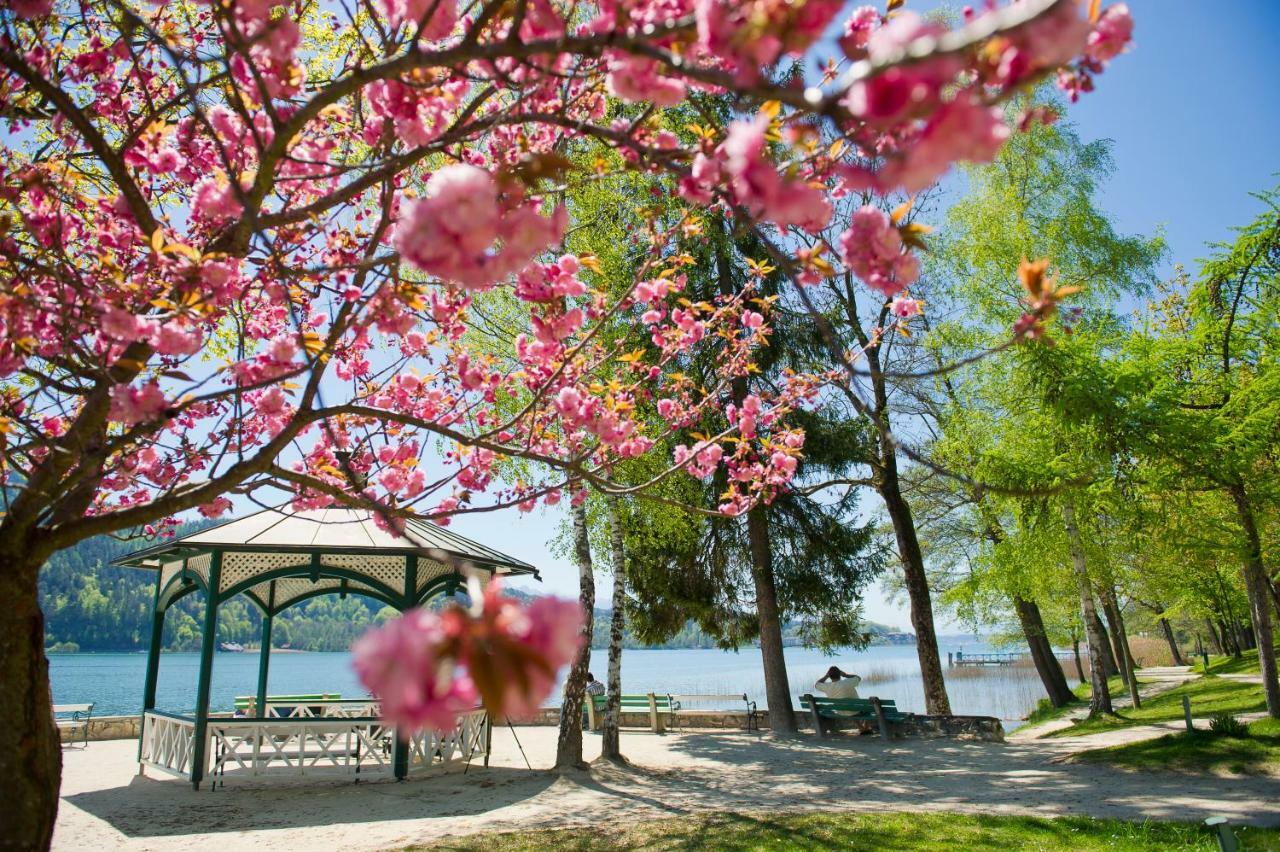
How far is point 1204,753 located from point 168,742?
11.6 metres

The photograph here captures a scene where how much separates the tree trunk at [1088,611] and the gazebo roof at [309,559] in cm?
776

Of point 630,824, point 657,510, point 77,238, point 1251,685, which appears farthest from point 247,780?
point 1251,685

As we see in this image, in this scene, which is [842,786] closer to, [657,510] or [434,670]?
[657,510]

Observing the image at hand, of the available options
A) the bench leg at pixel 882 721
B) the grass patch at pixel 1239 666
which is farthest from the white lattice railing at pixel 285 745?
the grass patch at pixel 1239 666

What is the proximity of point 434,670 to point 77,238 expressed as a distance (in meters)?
4.48

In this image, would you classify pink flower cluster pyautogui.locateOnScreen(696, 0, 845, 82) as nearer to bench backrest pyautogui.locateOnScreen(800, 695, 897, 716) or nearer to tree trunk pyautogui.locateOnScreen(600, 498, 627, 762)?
tree trunk pyautogui.locateOnScreen(600, 498, 627, 762)

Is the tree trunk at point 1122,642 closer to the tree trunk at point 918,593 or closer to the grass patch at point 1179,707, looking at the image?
the grass patch at point 1179,707

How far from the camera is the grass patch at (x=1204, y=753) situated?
7.42m

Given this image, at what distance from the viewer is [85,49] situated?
400 cm

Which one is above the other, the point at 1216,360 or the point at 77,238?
the point at 1216,360

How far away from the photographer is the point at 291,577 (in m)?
10.1

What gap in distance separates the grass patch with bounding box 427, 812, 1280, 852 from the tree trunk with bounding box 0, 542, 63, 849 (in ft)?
12.0

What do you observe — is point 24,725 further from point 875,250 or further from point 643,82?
point 875,250

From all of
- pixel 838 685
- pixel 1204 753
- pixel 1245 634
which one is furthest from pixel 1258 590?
pixel 1245 634
